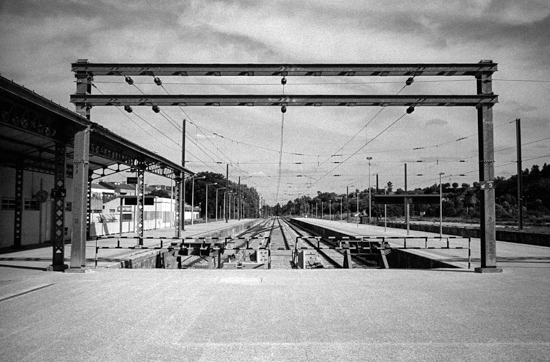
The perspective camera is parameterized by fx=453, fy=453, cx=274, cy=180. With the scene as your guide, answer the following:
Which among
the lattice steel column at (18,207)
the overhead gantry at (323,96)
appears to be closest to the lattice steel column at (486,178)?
the overhead gantry at (323,96)

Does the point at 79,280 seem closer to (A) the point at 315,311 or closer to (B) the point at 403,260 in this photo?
(A) the point at 315,311

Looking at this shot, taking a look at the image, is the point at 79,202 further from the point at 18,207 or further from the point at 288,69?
the point at 18,207

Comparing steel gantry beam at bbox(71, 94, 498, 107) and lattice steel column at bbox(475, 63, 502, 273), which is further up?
steel gantry beam at bbox(71, 94, 498, 107)

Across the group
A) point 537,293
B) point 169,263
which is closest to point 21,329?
point 537,293

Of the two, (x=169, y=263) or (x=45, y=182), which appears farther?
(x=45, y=182)

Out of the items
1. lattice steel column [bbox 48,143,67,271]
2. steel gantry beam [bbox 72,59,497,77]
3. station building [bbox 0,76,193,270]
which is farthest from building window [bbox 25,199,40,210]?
steel gantry beam [bbox 72,59,497,77]

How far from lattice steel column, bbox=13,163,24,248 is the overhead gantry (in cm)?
1179

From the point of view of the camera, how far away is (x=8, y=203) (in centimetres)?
2356

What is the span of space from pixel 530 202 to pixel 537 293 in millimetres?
76608

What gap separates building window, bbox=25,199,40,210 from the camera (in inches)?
991

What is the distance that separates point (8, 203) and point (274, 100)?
16890mm

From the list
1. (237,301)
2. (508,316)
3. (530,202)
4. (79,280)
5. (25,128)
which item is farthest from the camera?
(530,202)

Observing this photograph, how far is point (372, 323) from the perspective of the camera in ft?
25.2

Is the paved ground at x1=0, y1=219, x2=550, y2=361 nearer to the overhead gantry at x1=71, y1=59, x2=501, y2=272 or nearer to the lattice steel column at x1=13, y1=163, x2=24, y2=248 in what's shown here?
the overhead gantry at x1=71, y1=59, x2=501, y2=272
